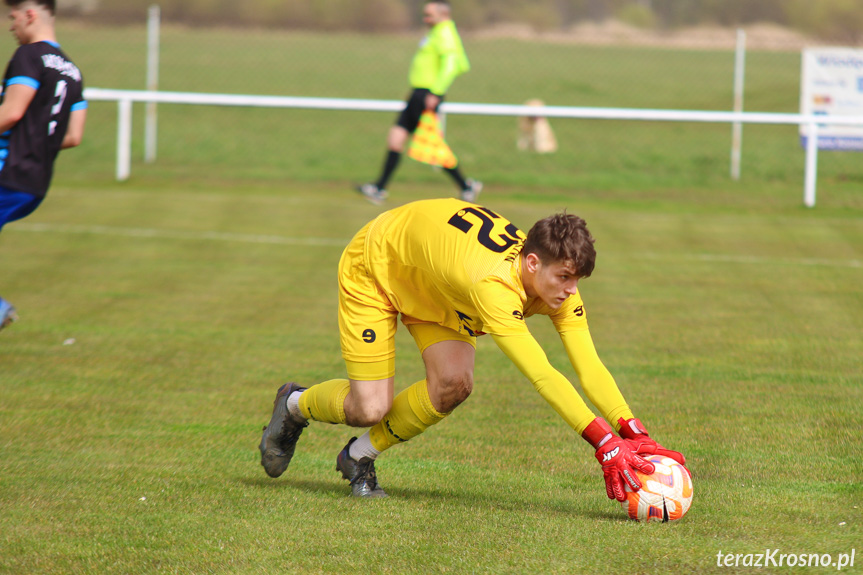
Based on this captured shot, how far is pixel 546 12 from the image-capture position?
27.3 meters

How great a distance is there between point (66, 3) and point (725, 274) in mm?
23377

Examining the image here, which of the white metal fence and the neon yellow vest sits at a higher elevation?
the neon yellow vest

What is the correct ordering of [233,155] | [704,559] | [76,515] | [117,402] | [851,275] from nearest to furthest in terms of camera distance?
[704,559] < [76,515] < [117,402] < [851,275] < [233,155]

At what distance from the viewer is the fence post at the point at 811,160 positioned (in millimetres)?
14328

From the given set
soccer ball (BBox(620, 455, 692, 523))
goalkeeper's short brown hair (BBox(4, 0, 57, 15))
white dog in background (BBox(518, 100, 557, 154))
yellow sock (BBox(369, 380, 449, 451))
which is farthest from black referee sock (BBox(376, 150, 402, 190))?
soccer ball (BBox(620, 455, 692, 523))

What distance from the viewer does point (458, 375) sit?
4.36m

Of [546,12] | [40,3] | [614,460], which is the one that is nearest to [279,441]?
[614,460]

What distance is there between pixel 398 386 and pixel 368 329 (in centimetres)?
193

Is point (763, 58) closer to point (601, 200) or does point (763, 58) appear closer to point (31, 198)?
→ point (601, 200)

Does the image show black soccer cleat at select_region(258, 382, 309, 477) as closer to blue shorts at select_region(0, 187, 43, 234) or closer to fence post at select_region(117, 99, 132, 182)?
blue shorts at select_region(0, 187, 43, 234)

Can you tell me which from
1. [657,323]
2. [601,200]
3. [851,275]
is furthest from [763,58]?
[657,323]

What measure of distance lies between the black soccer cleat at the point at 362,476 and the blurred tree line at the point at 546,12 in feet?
68.5

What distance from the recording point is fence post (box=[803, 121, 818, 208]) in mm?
14328

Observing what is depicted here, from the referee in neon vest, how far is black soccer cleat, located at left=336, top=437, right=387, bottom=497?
331 inches
